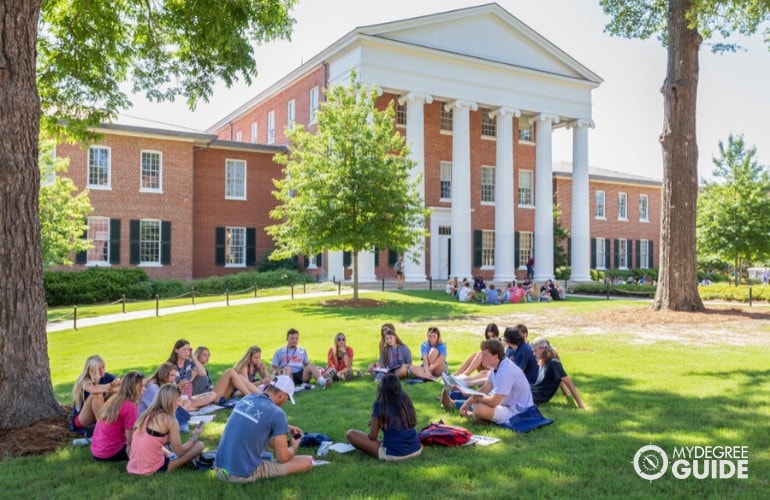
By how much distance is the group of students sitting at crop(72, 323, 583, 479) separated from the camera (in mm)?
6027

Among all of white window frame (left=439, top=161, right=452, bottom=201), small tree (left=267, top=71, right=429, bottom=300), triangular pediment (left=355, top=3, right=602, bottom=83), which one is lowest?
small tree (left=267, top=71, right=429, bottom=300)

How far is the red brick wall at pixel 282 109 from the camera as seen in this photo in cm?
3509

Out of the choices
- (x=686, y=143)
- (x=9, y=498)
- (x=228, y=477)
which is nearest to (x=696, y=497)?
(x=228, y=477)

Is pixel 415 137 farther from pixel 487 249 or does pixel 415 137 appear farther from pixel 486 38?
pixel 487 249

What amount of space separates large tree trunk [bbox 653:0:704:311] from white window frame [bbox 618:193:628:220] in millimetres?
29848

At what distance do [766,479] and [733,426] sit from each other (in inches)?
68.1

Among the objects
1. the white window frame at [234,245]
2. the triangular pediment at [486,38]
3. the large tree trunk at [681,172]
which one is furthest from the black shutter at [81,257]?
the large tree trunk at [681,172]

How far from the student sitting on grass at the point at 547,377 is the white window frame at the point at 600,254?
39.5 meters

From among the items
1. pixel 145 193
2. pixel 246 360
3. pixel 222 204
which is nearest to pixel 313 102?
pixel 222 204

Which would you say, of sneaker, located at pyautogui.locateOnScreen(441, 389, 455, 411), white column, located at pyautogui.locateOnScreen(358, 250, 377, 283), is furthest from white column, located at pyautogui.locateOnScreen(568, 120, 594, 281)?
sneaker, located at pyautogui.locateOnScreen(441, 389, 455, 411)

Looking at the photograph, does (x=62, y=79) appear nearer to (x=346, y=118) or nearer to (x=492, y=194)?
(x=346, y=118)

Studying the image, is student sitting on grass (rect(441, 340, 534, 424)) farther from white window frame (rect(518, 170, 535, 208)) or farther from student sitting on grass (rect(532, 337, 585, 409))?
white window frame (rect(518, 170, 535, 208))

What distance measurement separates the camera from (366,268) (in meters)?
30.5

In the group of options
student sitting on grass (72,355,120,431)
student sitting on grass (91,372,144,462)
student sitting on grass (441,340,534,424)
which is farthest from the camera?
student sitting on grass (441,340,534,424)
